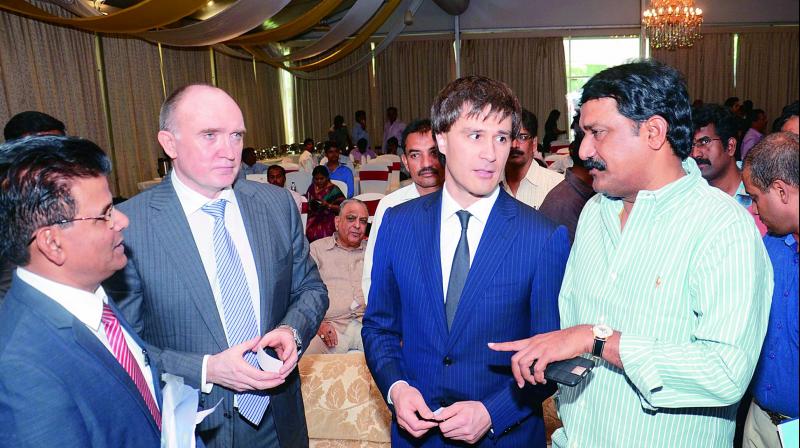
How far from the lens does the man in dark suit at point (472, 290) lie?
5.42 ft

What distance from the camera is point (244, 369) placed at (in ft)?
5.52

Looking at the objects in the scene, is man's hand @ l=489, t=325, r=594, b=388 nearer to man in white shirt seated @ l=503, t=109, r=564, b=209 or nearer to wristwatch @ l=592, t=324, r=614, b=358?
wristwatch @ l=592, t=324, r=614, b=358

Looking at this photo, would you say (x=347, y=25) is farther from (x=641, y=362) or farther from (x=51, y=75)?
(x=641, y=362)

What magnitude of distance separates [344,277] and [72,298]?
2.87m

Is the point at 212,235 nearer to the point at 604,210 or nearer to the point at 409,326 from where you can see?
the point at 409,326

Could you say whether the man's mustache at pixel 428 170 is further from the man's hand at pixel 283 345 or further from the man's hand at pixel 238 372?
the man's hand at pixel 238 372

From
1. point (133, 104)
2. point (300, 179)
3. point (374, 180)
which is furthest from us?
point (133, 104)

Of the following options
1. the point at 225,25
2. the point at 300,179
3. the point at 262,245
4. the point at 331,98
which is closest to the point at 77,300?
the point at 262,245

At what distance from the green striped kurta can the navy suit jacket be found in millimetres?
86

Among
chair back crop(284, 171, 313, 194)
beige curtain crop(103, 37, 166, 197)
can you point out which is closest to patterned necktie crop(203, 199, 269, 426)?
chair back crop(284, 171, 313, 194)

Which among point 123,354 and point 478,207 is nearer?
point 123,354

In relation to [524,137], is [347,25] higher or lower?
higher

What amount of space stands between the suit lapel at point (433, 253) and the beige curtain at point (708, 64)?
15589mm

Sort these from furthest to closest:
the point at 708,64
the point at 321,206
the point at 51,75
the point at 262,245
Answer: the point at 708,64
the point at 51,75
the point at 321,206
the point at 262,245
